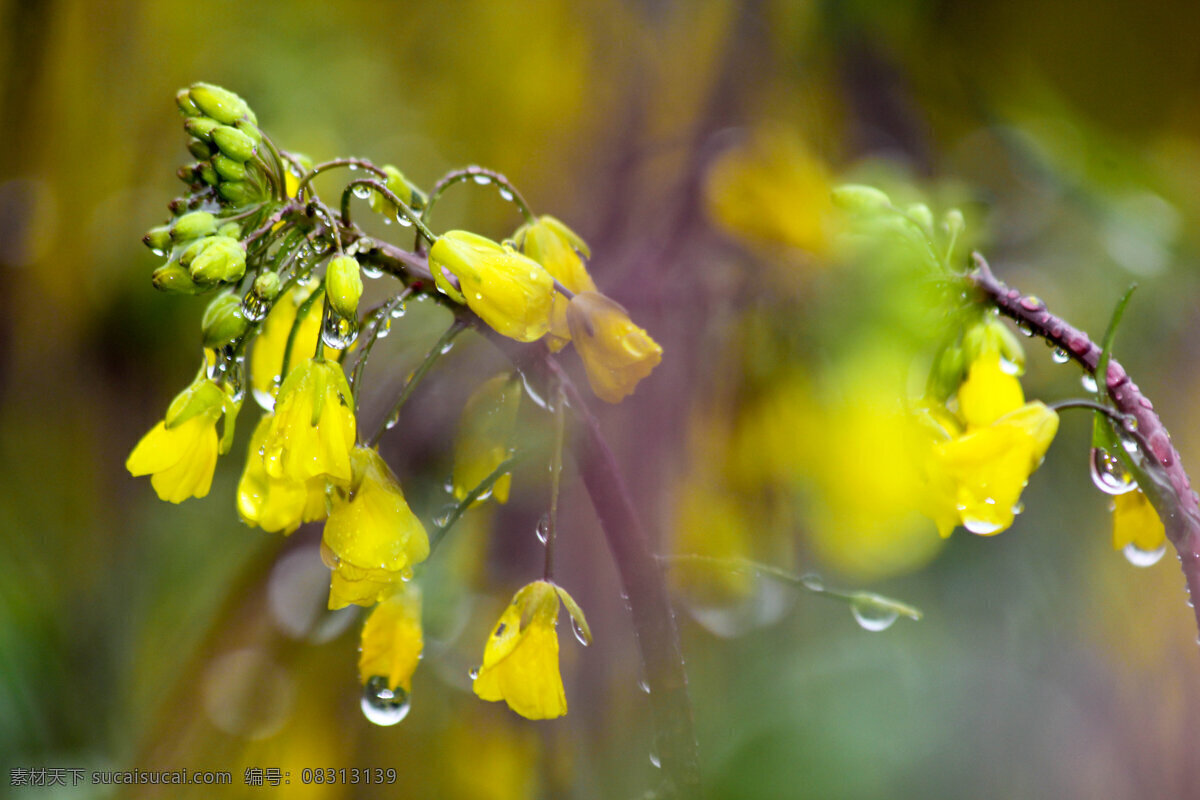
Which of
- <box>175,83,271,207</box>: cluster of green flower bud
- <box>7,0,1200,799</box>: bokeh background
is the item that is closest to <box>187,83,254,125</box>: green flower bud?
<box>175,83,271,207</box>: cluster of green flower bud

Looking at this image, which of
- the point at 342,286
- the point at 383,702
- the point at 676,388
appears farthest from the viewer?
the point at 676,388

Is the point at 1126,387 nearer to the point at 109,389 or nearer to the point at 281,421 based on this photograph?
the point at 281,421

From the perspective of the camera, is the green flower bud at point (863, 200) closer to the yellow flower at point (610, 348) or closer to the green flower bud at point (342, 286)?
the yellow flower at point (610, 348)

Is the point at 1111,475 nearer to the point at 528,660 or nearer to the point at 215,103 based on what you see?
the point at 528,660

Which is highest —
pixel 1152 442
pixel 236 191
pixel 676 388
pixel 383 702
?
pixel 236 191

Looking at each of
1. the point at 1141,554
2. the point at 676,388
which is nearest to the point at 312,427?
the point at 1141,554

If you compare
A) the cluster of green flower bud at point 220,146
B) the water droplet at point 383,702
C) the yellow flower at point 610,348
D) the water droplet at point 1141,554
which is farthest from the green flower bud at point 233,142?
the water droplet at point 1141,554

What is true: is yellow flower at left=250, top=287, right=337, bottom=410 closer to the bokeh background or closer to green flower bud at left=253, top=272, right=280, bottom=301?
green flower bud at left=253, top=272, right=280, bottom=301
